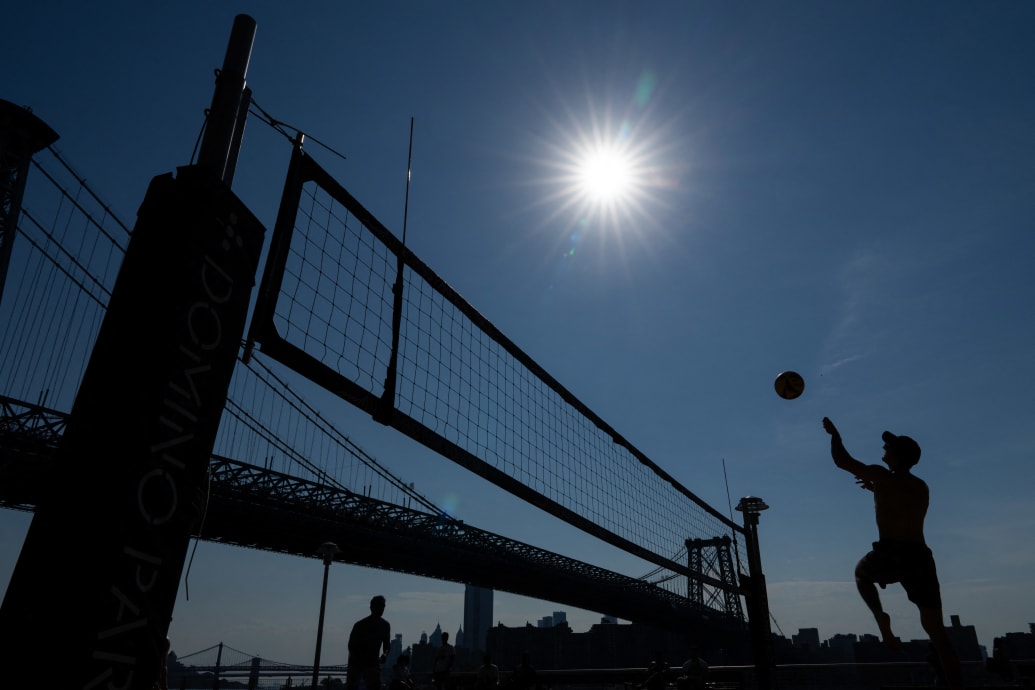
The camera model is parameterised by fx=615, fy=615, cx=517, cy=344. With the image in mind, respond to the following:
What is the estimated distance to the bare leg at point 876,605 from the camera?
3535 millimetres

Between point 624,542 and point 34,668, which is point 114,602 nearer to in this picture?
point 34,668

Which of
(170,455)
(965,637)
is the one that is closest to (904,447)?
(170,455)

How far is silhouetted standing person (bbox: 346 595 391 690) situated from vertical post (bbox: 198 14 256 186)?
20.4 feet

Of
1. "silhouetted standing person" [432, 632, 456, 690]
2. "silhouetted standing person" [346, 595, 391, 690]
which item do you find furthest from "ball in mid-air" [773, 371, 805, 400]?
"silhouetted standing person" [432, 632, 456, 690]

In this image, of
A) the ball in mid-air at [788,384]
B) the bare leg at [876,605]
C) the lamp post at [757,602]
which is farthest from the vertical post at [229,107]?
the lamp post at [757,602]

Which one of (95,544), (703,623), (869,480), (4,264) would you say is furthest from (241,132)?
(703,623)

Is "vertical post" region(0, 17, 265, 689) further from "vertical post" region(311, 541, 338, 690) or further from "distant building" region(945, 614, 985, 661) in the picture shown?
"distant building" region(945, 614, 985, 661)

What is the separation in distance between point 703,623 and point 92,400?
86.6 meters

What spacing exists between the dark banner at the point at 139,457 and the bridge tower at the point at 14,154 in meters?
33.8

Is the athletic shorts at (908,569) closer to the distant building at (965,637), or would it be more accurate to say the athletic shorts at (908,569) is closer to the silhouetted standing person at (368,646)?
the silhouetted standing person at (368,646)

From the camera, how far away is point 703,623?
77438 mm

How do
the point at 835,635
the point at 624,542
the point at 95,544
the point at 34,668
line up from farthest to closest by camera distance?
1. the point at 835,635
2. the point at 624,542
3. the point at 95,544
4. the point at 34,668

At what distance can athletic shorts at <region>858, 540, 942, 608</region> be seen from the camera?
3424mm

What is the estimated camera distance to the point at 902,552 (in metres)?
3.50
